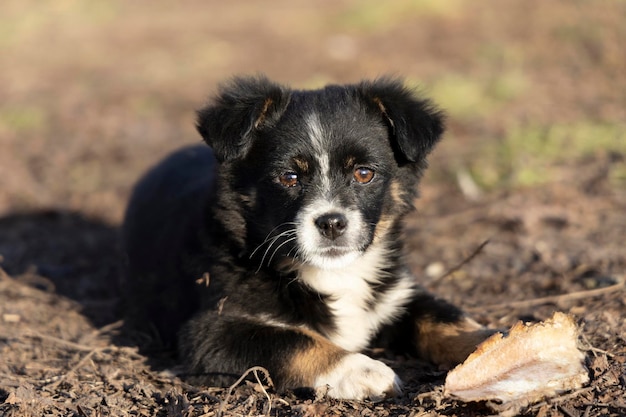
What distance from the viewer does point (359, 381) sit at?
12.5 ft

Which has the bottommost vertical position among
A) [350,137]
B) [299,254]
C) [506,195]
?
[506,195]

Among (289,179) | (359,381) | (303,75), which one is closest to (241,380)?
(359,381)

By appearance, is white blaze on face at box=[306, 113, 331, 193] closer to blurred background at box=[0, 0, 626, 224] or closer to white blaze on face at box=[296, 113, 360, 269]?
white blaze on face at box=[296, 113, 360, 269]

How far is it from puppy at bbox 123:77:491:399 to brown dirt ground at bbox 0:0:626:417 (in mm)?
235

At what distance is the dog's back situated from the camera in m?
4.86

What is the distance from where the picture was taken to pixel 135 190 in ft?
20.9

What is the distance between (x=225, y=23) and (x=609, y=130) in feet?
34.2

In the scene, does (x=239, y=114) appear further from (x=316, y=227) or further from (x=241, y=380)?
(x=241, y=380)

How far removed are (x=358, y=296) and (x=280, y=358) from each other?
792 millimetres

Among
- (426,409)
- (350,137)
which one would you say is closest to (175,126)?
(350,137)

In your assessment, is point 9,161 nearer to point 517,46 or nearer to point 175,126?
point 175,126

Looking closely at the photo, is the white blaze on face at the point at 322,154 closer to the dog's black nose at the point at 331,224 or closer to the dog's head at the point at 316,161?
the dog's head at the point at 316,161

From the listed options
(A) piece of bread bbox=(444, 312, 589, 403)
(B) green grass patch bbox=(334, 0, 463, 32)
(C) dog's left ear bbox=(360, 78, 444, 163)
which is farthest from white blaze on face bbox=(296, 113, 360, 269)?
(B) green grass patch bbox=(334, 0, 463, 32)

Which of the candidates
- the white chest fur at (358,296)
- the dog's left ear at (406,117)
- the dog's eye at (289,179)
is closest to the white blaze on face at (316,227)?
the dog's eye at (289,179)
